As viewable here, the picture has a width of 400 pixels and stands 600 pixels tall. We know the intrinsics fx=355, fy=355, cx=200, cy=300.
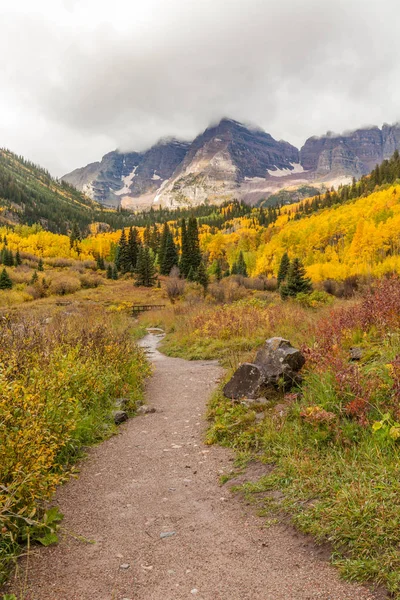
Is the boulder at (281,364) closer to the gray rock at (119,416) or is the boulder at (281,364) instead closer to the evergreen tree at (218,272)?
the gray rock at (119,416)

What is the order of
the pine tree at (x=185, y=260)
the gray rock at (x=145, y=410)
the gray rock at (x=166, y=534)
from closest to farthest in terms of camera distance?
the gray rock at (x=166, y=534) → the gray rock at (x=145, y=410) → the pine tree at (x=185, y=260)

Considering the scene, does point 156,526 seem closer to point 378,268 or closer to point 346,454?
point 346,454

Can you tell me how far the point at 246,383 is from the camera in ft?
25.5

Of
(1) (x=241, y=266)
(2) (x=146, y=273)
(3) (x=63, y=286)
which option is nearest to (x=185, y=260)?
(2) (x=146, y=273)

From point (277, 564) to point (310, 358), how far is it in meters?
4.14

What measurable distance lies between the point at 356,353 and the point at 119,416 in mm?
5245

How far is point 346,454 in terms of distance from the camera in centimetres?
438

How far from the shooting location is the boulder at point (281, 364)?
7355 mm

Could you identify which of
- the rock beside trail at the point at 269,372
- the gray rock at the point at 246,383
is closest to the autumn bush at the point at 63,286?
the gray rock at the point at 246,383

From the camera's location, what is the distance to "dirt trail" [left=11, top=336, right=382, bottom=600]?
3023mm

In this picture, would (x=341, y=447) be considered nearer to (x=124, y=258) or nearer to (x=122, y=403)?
(x=122, y=403)

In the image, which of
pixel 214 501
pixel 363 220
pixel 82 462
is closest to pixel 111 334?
pixel 82 462

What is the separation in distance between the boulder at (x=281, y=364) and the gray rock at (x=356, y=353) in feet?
3.21

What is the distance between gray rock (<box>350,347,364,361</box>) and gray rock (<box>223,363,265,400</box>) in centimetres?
185
